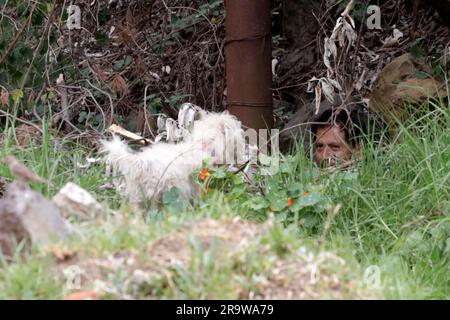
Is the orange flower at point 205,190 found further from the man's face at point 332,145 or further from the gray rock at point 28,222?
the man's face at point 332,145

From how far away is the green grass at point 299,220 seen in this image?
8.48ft

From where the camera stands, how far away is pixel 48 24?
6918 millimetres

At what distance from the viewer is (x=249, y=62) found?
6445mm

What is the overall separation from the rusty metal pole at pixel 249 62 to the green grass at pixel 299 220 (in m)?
1.18

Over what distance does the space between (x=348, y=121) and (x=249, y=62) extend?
1.00m

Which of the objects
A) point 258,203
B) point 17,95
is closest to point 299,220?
point 258,203

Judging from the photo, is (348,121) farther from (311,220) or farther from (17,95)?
(17,95)

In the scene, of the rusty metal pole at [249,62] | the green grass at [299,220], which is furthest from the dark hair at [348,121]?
the rusty metal pole at [249,62]

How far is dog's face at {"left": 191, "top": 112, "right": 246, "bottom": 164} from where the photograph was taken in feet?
14.4

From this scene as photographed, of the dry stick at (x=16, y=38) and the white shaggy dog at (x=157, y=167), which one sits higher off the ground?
the dry stick at (x=16, y=38)

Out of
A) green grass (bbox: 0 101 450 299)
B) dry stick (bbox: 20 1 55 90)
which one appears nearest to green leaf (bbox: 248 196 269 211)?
green grass (bbox: 0 101 450 299)

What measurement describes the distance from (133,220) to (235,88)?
11.6 ft

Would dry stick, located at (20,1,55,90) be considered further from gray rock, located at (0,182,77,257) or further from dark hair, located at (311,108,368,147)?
gray rock, located at (0,182,77,257)

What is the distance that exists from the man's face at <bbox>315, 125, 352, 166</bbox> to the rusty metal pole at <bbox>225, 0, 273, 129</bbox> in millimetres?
610
